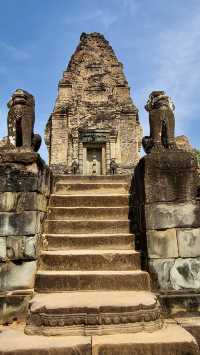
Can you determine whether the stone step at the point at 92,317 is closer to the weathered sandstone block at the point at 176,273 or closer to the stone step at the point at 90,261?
the weathered sandstone block at the point at 176,273

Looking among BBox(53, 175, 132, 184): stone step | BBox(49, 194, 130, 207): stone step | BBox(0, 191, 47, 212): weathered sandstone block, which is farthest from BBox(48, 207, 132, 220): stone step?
BBox(53, 175, 132, 184): stone step

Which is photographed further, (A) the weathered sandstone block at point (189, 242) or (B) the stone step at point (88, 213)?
(B) the stone step at point (88, 213)

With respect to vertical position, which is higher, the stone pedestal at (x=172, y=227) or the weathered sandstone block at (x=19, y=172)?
the weathered sandstone block at (x=19, y=172)

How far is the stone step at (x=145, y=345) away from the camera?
7.93 ft

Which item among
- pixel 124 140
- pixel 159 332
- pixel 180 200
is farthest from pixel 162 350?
pixel 124 140

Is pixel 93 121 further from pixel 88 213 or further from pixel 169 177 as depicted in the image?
pixel 169 177

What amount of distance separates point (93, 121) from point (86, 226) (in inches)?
500

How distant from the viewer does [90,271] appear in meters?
3.62

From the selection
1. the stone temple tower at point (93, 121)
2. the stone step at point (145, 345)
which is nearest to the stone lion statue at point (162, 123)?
the stone step at point (145, 345)

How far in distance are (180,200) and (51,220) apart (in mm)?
2054

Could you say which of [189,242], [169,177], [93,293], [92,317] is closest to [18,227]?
[93,293]

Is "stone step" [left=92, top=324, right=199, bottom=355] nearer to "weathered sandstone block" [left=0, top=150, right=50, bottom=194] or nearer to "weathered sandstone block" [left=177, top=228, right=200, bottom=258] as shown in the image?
"weathered sandstone block" [left=177, top=228, right=200, bottom=258]

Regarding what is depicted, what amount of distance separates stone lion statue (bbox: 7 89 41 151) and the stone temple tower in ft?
34.4

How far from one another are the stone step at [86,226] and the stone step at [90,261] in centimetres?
62
